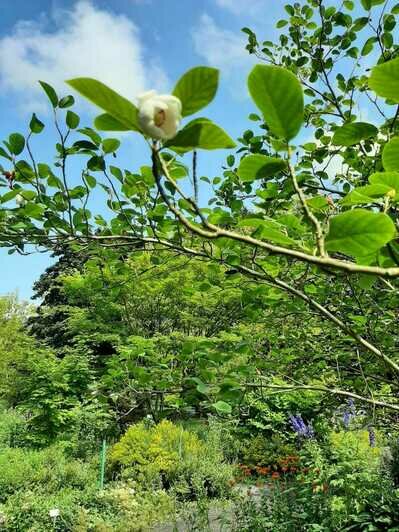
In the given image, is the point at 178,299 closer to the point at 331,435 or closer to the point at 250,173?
the point at 331,435

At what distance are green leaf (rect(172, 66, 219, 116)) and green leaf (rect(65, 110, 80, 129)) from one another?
0.83m

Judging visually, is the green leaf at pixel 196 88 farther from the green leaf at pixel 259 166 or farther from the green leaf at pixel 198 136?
the green leaf at pixel 259 166

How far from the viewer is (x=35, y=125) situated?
1.18m

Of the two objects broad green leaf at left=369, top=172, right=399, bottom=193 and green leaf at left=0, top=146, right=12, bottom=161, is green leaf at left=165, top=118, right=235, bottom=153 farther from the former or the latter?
green leaf at left=0, top=146, right=12, bottom=161

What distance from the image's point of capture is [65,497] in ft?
21.2

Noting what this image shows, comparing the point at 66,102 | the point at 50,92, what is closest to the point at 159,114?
the point at 50,92

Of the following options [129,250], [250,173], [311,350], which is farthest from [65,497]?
[250,173]

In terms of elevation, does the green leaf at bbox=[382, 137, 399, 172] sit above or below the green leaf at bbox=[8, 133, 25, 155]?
below

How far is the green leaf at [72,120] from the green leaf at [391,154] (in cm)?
84

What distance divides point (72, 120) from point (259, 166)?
0.73 m

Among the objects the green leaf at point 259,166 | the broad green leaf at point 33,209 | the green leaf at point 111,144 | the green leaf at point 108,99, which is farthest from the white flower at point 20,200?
the green leaf at point 108,99

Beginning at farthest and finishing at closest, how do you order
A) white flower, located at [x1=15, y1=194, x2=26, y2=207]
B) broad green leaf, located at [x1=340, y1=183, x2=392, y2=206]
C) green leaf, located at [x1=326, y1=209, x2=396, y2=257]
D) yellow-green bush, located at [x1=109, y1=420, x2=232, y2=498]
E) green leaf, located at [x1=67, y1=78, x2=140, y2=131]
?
yellow-green bush, located at [x1=109, y1=420, x2=232, y2=498]
white flower, located at [x1=15, y1=194, x2=26, y2=207]
broad green leaf, located at [x1=340, y1=183, x2=392, y2=206]
green leaf, located at [x1=326, y1=209, x2=396, y2=257]
green leaf, located at [x1=67, y1=78, x2=140, y2=131]

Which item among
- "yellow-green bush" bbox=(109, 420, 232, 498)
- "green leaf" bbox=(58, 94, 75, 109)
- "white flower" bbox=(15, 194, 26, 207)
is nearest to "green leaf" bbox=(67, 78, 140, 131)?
"green leaf" bbox=(58, 94, 75, 109)

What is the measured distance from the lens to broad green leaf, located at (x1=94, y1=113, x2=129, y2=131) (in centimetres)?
48
